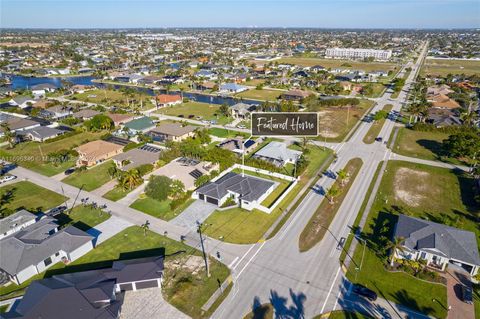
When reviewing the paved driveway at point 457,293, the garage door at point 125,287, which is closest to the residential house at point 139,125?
the garage door at point 125,287

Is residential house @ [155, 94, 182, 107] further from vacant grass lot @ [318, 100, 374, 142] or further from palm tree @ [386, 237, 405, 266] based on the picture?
palm tree @ [386, 237, 405, 266]

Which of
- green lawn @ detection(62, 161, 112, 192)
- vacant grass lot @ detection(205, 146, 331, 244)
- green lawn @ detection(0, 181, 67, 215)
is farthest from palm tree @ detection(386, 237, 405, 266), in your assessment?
green lawn @ detection(0, 181, 67, 215)

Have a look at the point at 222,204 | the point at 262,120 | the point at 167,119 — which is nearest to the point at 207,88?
the point at 167,119

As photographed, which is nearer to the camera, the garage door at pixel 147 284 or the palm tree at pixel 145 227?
the garage door at pixel 147 284

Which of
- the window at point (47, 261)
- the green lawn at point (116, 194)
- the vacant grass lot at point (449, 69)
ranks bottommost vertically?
the window at point (47, 261)

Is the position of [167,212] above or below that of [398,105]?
below

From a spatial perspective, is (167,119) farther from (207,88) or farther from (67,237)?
(67,237)

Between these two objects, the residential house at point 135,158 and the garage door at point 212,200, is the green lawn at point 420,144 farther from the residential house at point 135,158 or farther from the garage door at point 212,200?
the residential house at point 135,158

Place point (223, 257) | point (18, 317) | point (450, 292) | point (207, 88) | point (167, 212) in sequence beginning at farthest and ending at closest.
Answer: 1. point (207, 88)
2. point (167, 212)
3. point (223, 257)
4. point (450, 292)
5. point (18, 317)
